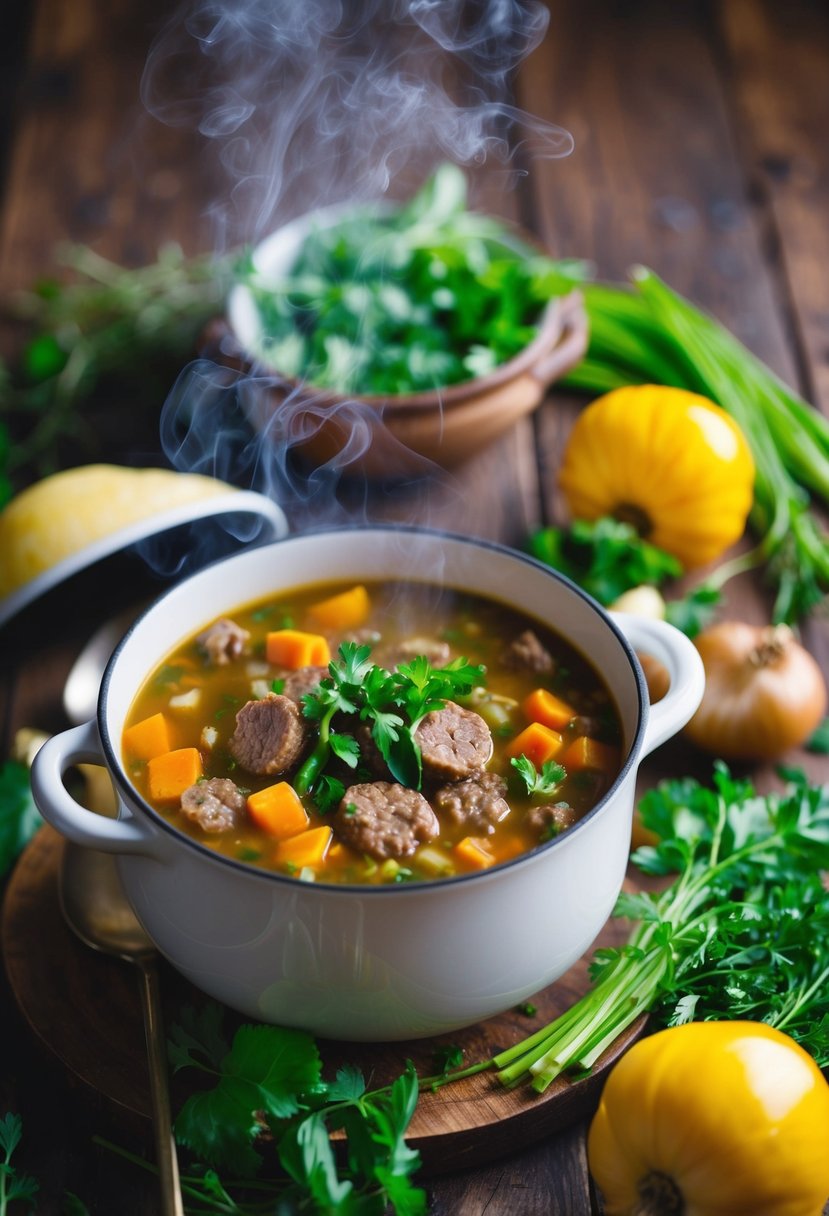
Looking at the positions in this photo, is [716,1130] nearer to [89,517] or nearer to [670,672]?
[670,672]

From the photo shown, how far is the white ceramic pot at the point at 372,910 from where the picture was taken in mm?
1893

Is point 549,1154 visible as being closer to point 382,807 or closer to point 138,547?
point 382,807

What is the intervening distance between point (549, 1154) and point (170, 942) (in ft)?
2.53

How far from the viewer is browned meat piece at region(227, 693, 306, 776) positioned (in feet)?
7.39

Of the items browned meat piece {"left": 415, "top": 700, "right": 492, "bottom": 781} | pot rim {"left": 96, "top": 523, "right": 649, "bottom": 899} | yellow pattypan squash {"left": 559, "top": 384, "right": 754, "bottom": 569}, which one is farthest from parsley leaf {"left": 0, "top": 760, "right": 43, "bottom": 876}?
yellow pattypan squash {"left": 559, "top": 384, "right": 754, "bottom": 569}

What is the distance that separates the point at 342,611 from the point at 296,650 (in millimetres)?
146

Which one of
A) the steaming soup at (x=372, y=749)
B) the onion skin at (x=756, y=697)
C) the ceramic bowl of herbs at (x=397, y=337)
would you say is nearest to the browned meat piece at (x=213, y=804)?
the steaming soup at (x=372, y=749)

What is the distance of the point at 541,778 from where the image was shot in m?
2.30

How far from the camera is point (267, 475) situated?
148 inches

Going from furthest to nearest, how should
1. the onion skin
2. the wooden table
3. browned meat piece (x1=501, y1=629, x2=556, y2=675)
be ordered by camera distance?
the wooden table
the onion skin
browned meat piece (x1=501, y1=629, x2=556, y2=675)

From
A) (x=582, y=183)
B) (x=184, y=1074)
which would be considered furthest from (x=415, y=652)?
(x=582, y=183)

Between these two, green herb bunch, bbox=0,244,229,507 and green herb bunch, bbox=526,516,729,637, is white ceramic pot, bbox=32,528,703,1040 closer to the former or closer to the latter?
green herb bunch, bbox=526,516,729,637

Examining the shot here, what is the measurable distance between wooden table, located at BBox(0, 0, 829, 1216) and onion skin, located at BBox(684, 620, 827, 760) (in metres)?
0.09

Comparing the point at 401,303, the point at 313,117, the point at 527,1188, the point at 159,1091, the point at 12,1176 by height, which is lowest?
the point at 527,1188
